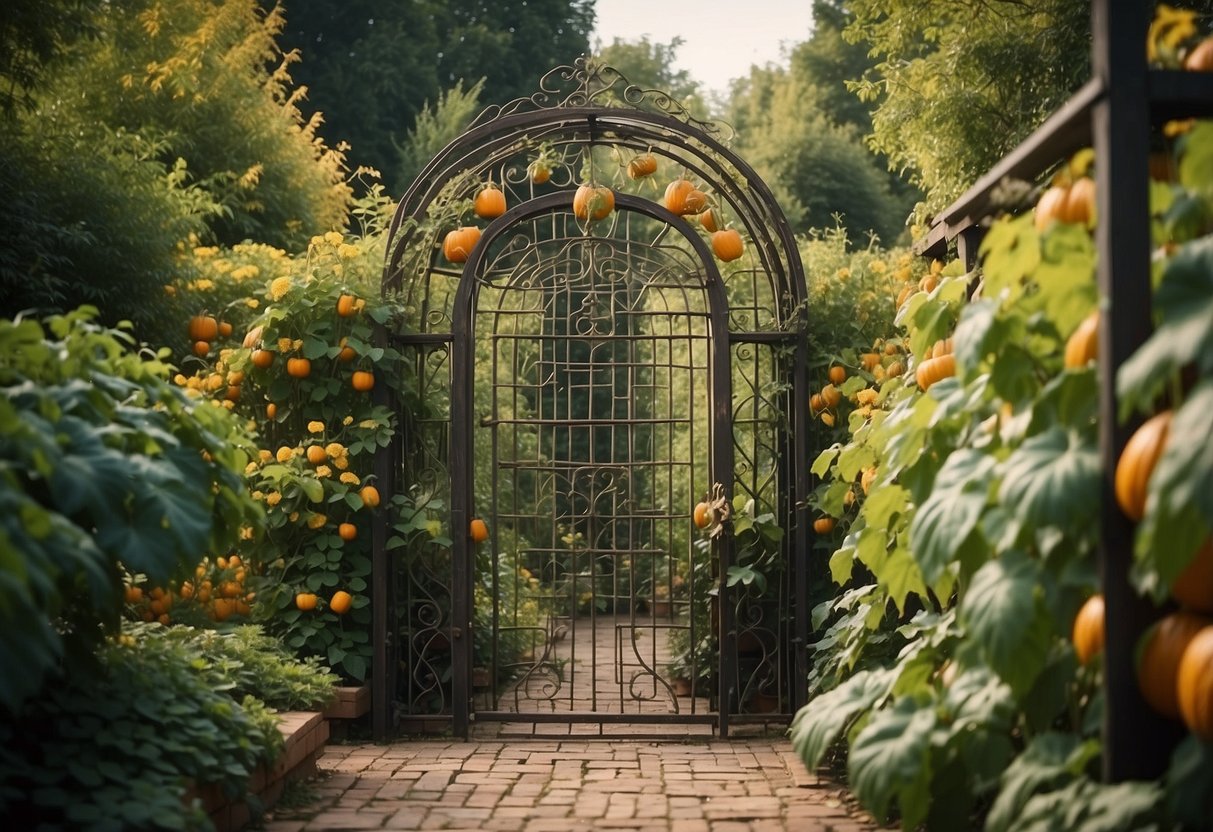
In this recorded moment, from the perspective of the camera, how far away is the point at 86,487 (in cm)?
307

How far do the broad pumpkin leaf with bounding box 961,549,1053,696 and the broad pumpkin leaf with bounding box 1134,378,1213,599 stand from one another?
0.42 metres

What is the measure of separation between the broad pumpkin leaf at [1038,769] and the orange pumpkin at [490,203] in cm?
424

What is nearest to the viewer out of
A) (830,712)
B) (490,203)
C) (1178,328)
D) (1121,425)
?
(1178,328)

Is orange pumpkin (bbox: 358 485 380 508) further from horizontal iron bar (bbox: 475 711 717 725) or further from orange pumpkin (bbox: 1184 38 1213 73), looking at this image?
orange pumpkin (bbox: 1184 38 1213 73)

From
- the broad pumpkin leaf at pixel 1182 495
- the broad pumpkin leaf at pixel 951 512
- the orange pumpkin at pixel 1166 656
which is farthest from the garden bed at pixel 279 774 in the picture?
the broad pumpkin leaf at pixel 1182 495

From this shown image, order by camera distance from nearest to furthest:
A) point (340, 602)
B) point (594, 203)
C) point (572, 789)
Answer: point (572, 789) → point (340, 602) → point (594, 203)

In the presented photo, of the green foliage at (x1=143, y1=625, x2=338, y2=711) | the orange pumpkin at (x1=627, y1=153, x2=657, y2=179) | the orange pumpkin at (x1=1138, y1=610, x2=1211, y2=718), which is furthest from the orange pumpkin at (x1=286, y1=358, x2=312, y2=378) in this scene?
the orange pumpkin at (x1=1138, y1=610, x2=1211, y2=718)

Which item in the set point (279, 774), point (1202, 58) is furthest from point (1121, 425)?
point (279, 774)

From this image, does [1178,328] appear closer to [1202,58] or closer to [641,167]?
[1202,58]

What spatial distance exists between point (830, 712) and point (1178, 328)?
1.73m

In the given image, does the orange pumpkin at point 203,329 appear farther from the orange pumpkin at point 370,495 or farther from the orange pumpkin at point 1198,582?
the orange pumpkin at point 1198,582

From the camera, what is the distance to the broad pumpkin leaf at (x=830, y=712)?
11.8ft

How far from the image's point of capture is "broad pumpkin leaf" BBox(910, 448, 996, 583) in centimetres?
314

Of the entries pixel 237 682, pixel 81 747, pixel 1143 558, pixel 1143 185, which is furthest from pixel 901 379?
pixel 81 747
